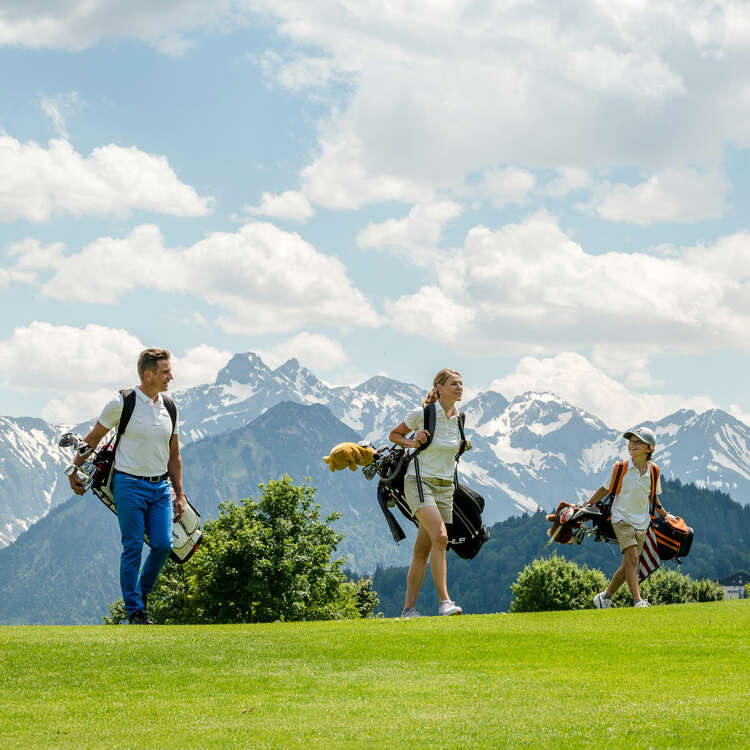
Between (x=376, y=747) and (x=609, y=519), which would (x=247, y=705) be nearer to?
(x=376, y=747)

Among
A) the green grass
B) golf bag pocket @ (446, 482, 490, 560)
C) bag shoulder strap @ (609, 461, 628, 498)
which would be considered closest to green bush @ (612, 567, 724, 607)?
bag shoulder strap @ (609, 461, 628, 498)

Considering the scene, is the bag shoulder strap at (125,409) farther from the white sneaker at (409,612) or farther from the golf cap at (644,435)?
the golf cap at (644,435)

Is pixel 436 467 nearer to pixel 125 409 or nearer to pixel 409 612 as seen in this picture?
pixel 409 612

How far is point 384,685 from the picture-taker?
857cm

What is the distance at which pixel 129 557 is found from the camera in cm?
1270

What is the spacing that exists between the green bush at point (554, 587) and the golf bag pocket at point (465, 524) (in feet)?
166

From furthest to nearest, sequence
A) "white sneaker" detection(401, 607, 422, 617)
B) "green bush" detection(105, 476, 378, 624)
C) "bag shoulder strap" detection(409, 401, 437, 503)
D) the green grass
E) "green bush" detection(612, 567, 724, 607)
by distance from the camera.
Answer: "green bush" detection(612, 567, 724, 607)
"green bush" detection(105, 476, 378, 624)
"white sneaker" detection(401, 607, 422, 617)
"bag shoulder strap" detection(409, 401, 437, 503)
the green grass

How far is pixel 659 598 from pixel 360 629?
53.7m

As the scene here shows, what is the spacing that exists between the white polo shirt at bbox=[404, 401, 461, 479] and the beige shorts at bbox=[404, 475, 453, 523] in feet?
0.42

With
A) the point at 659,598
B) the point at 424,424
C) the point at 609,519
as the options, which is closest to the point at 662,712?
the point at 424,424

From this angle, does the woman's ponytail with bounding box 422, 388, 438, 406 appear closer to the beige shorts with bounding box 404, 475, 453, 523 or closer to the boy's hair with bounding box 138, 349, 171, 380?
the beige shorts with bounding box 404, 475, 453, 523

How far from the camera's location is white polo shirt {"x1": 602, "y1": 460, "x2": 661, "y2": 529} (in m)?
16.0

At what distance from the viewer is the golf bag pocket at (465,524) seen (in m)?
14.8

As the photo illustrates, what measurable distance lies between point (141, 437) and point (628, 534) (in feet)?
26.4
